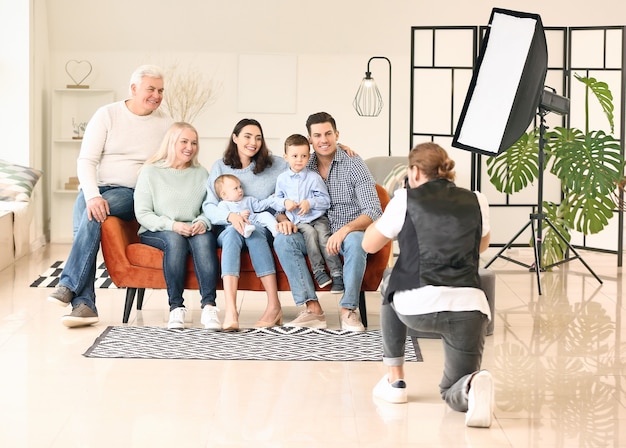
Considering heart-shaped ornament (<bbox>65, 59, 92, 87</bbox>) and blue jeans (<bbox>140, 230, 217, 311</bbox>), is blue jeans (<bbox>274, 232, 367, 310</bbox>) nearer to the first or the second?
blue jeans (<bbox>140, 230, 217, 311</bbox>)

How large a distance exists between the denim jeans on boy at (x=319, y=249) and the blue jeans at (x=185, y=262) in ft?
1.44

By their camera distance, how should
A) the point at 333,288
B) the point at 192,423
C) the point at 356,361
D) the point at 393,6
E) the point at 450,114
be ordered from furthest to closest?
1. the point at 393,6
2. the point at 450,114
3. the point at 333,288
4. the point at 356,361
5. the point at 192,423

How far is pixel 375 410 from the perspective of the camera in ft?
11.3

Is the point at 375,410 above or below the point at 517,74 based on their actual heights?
below

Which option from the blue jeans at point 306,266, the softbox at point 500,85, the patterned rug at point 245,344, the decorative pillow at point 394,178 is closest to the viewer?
the patterned rug at point 245,344

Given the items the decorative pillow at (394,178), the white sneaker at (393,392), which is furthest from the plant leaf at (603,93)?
the white sneaker at (393,392)

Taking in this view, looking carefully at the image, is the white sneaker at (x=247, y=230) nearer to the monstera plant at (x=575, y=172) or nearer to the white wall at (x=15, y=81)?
the monstera plant at (x=575, y=172)

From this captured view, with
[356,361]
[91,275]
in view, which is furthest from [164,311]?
[356,361]

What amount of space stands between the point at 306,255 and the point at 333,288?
0.66ft

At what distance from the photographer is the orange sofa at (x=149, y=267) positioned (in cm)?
473

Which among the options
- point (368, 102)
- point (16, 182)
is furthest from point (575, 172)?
point (16, 182)

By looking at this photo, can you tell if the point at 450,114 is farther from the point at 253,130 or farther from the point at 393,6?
the point at 253,130

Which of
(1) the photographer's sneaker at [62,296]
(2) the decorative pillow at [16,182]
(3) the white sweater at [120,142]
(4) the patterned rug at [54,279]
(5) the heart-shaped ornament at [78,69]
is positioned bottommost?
(4) the patterned rug at [54,279]

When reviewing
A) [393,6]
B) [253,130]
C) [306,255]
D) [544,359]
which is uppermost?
[393,6]
